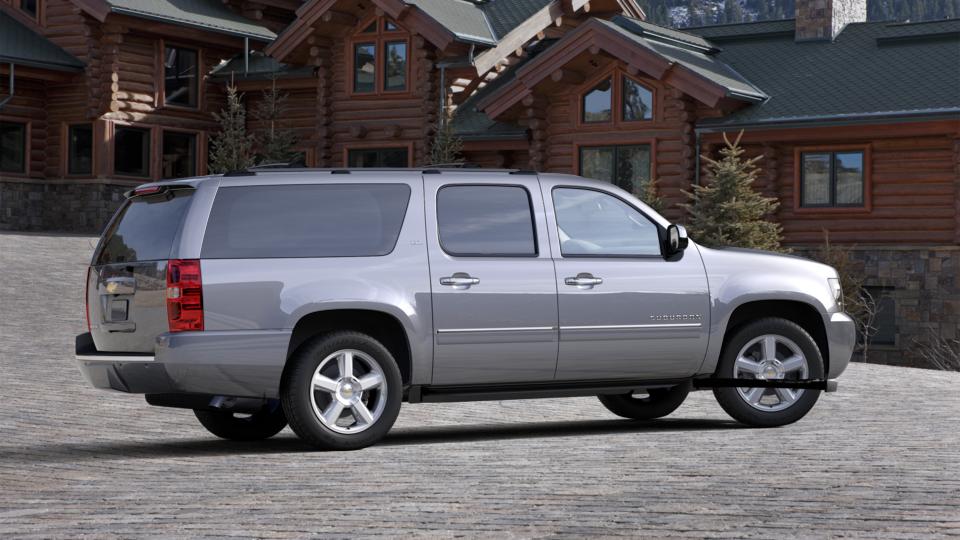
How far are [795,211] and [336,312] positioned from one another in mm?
20382

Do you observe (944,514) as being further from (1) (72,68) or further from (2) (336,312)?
(1) (72,68)

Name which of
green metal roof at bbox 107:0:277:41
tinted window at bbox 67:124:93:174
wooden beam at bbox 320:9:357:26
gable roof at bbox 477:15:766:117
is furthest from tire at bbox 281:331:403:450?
tinted window at bbox 67:124:93:174

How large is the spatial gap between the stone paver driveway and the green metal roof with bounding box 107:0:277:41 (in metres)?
23.3

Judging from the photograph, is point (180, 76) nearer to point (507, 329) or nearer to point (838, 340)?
point (838, 340)

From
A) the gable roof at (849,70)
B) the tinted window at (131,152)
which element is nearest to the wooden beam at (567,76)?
the gable roof at (849,70)

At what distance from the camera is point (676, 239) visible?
33.8 ft

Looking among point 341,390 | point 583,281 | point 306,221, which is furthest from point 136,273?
point 583,281

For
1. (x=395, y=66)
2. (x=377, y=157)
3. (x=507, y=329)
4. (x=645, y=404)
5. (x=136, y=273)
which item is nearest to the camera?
(x=136, y=273)

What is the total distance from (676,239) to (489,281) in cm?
141

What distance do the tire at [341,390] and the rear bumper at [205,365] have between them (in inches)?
6.2

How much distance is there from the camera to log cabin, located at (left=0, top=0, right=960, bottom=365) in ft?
89.7

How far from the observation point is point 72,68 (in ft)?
120

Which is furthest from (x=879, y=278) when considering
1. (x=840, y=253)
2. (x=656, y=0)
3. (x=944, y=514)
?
(x=656, y=0)

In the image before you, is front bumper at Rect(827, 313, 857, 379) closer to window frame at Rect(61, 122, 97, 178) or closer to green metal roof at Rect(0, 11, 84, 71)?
green metal roof at Rect(0, 11, 84, 71)
